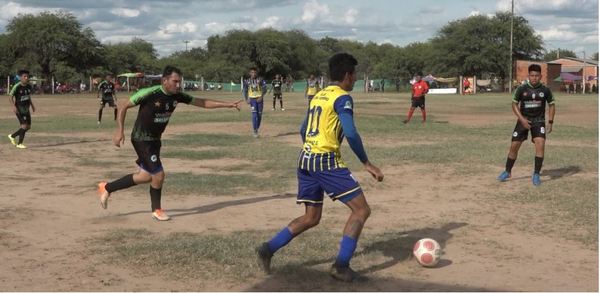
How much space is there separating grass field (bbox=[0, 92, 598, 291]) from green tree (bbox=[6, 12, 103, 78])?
64.5m

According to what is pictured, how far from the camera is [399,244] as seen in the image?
272 inches

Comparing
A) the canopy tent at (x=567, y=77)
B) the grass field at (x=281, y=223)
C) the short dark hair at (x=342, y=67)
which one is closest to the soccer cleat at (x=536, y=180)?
the grass field at (x=281, y=223)

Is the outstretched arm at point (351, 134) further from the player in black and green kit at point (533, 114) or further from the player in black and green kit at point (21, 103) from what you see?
the player in black and green kit at point (21, 103)

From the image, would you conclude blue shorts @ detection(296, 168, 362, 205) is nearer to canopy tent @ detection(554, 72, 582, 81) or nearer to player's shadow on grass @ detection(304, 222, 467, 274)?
player's shadow on grass @ detection(304, 222, 467, 274)

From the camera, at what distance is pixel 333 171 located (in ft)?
18.3

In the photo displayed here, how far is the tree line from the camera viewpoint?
75750 millimetres

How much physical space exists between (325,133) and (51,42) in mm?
75956

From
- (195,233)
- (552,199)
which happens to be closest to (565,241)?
(552,199)

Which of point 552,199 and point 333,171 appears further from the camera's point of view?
point 552,199

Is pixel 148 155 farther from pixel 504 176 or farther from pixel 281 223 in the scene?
pixel 504 176

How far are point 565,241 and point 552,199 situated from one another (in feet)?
7.90

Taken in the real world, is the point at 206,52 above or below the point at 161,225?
above

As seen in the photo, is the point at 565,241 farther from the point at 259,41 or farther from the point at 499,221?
the point at 259,41

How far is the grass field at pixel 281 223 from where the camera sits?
18.9ft
